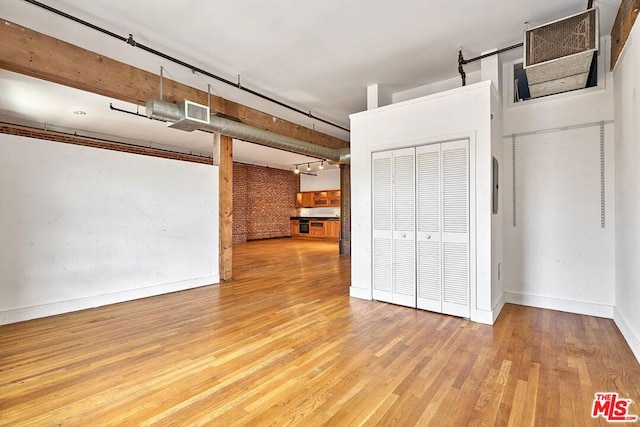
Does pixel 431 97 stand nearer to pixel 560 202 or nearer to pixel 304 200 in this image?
pixel 560 202

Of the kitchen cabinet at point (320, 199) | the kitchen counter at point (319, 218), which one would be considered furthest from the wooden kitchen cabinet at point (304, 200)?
the kitchen counter at point (319, 218)

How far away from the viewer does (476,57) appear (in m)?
3.79

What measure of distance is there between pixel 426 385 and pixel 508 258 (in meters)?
2.74

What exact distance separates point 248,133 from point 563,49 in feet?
13.8

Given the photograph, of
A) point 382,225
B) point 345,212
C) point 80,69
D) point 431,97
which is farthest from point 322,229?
point 80,69

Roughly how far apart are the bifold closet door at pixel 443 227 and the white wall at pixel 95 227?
3.54m

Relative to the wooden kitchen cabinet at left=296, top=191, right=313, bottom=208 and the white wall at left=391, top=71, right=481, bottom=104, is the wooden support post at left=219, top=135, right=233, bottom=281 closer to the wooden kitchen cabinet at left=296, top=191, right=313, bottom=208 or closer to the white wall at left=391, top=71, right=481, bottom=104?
the white wall at left=391, top=71, right=481, bottom=104

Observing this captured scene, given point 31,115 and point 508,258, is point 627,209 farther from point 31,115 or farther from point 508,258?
point 31,115

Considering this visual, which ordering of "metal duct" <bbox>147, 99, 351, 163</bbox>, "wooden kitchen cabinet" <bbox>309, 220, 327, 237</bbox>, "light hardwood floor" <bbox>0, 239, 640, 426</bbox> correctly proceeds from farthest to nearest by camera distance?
"wooden kitchen cabinet" <bbox>309, 220, 327, 237</bbox>, "metal duct" <bbox>147, 99, 351, 163</bbox>, "light hardwood floor" <bbox>0, 239, 640, 426</bbox>

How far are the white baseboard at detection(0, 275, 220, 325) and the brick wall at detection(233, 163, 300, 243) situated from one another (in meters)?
6.88

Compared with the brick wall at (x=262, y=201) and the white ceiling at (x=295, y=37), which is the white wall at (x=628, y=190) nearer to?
the white ceiling at (x=295, y=37)

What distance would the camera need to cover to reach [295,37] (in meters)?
3.43

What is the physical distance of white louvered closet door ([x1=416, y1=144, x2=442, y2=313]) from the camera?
3.68m

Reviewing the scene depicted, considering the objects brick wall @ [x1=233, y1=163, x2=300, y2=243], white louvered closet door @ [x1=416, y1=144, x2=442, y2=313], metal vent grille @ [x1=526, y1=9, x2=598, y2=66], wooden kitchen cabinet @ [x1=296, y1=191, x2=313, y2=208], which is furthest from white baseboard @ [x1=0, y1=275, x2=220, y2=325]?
wooden kitchen cabinet @ [x1=296, y1=191, x2=313, y2=208]
